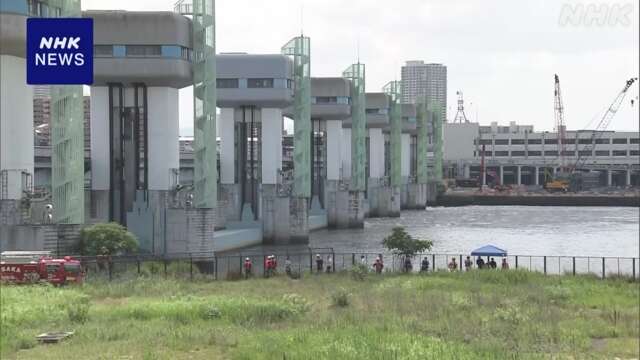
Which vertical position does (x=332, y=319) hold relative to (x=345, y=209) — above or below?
below

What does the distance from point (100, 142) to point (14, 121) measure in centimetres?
2203

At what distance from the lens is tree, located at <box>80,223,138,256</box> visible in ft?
216

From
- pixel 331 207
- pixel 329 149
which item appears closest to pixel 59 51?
pixel 331 207

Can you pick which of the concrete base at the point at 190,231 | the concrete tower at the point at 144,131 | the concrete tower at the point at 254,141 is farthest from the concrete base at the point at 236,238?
the concrete base at the point at 190,231

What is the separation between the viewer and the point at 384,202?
18038cm

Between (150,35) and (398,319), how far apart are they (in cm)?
5127

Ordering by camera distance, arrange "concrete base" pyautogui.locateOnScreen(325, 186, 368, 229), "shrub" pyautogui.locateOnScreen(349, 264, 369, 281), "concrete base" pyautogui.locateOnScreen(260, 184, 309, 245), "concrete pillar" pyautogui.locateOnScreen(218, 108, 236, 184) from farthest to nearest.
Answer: "concrete base" pyautogui.locateOnScreen(325, 186, 368, 229)
"concrete pillar" pyautogui.locateOnScreen(218, 108, 236, 184)
"concrete base" pyautogui.locateOnScreen(260, 184, 309, 245)
"shrub" pyautogui.locateOnScreen(349, 264, 369, 281)

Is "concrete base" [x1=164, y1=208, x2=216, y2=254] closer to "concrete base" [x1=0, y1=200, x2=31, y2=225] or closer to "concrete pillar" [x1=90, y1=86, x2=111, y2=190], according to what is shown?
"concrete pillar" [x1=90, y1=86, x2=111, y2=190]

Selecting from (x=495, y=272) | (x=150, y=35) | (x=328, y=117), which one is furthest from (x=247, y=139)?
(x=495, y=272)

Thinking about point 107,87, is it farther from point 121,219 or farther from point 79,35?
point 79,35

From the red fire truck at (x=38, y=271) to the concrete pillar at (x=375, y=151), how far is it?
143993mm

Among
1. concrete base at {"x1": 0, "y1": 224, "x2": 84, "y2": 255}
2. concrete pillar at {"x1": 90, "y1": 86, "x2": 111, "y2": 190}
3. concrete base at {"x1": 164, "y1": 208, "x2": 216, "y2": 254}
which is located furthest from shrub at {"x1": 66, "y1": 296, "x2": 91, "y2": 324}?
concrete pillar at {"x1": 90, "y1": 86, "x2": 111, "y2": 190}

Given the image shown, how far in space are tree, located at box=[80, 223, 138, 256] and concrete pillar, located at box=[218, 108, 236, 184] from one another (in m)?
51.8

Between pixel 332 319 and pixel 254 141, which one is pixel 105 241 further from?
pixel 254 141
